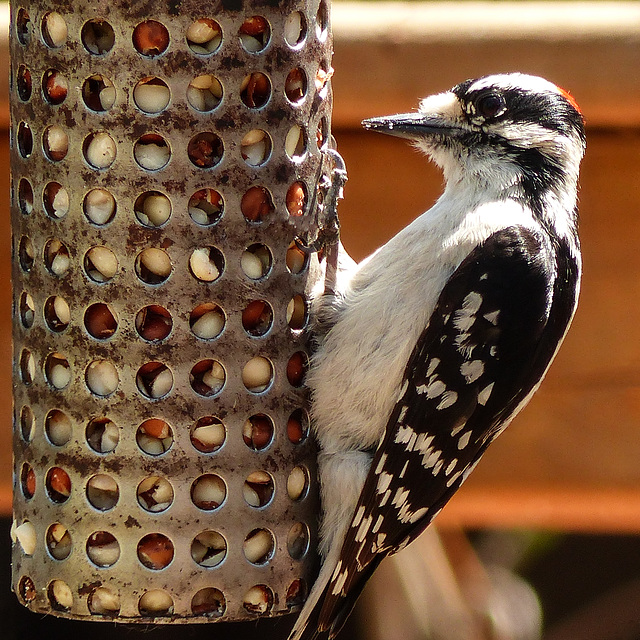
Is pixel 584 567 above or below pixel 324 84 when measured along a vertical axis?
below

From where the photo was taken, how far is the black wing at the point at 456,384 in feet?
7.93

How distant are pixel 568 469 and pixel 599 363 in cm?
31

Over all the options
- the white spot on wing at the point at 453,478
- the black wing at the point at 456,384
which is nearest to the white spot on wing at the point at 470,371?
the black wing at the point at 456,384

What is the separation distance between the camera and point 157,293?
7.06 ft

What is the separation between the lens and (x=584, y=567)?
14.8ft

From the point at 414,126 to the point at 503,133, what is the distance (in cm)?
22

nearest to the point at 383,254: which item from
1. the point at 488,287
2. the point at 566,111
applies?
the point at 488,287

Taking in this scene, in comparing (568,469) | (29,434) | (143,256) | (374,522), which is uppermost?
(143,256)

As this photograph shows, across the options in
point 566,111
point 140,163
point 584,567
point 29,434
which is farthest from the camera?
point 584,567

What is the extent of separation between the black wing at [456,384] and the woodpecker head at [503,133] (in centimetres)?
22

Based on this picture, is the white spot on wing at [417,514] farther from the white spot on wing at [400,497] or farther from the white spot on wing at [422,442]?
the white spot on wing at [422,442]

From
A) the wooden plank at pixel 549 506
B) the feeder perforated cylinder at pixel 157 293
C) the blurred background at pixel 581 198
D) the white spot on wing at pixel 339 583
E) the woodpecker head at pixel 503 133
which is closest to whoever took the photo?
the feeder perforated cylinder at pixel 157 293

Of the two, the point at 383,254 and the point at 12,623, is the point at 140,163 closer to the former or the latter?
the point at 383,254

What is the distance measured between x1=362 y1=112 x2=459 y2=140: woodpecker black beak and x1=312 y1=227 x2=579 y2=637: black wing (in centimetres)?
35
